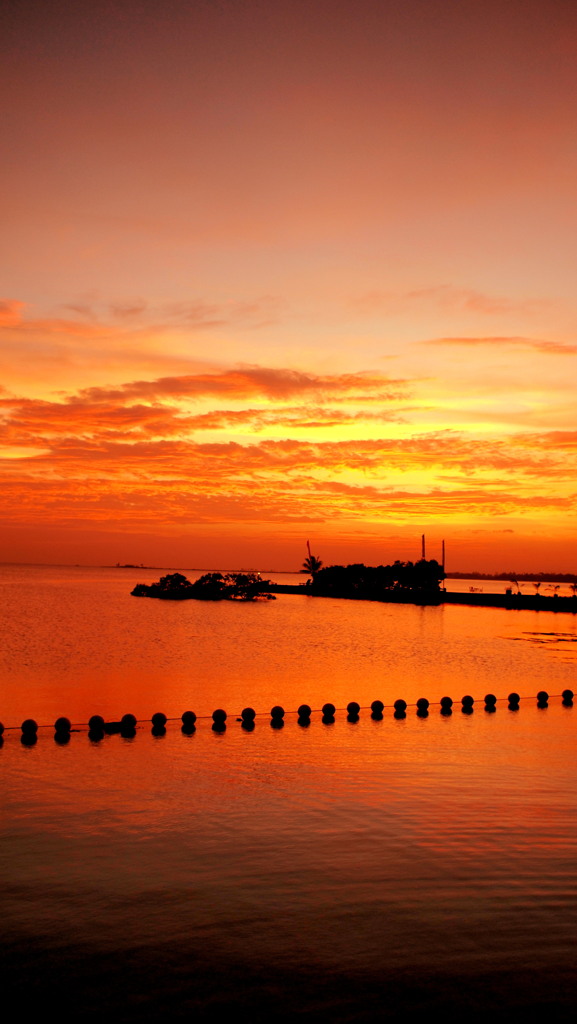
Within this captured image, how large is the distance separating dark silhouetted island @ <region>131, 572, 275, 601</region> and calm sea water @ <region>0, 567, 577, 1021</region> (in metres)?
121

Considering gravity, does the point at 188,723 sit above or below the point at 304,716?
above

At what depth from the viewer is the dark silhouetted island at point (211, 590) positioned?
15200 centimetres

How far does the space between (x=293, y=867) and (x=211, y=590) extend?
142425 mm

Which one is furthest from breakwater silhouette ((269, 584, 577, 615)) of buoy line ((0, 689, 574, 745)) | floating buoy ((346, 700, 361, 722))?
floating buoy ((346, 700, 361, 722))

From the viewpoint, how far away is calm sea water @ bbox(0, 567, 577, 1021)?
9.34 metres

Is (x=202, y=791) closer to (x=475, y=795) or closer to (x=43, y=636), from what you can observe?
(x=475, y=795)

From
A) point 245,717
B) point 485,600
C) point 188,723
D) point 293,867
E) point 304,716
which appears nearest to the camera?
point 293,867

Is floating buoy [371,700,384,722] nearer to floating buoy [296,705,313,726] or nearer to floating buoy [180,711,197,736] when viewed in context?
floating buoy [296,705,313,726]

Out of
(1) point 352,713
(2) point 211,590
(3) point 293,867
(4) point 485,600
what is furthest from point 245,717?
(2) point 211,590

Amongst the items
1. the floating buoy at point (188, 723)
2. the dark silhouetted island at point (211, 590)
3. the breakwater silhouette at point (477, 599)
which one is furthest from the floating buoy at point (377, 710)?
the dark silhouetted island at point (211, 590)

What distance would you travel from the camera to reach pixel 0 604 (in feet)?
362

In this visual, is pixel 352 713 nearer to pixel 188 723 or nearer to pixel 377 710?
pixel 377 710

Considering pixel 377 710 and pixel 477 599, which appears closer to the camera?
pixel 377 710

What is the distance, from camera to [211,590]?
6073 inches
